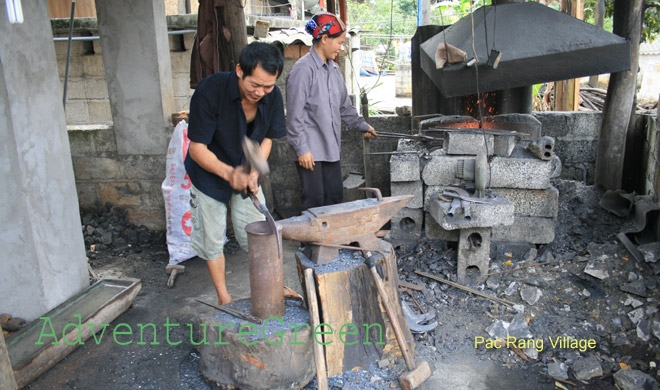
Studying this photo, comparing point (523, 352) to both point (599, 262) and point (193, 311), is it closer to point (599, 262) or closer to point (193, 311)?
point (599, 262)

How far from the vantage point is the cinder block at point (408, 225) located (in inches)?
176

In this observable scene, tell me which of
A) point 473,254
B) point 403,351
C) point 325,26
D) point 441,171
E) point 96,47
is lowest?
point 403,351

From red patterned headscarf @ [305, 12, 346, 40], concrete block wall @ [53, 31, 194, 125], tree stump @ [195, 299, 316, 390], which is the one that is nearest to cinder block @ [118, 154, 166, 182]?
red patterned headscarf @ [305, 12, 346, 40]

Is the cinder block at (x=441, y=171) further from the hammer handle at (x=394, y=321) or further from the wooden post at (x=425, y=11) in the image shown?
the wooden post at (x=425, y=11)

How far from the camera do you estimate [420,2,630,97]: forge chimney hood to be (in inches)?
157

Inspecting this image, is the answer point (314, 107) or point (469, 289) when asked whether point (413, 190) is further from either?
point (314, 107)

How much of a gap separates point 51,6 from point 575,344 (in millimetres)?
8799

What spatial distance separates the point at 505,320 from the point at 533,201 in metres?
1.16

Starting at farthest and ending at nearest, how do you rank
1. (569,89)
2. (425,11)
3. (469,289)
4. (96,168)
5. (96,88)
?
(425,11), (569,89), (96,88), (96,168), (469,289)

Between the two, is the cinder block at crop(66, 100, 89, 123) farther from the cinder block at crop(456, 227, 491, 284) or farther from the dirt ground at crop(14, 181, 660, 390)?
the cinder block at crop(456, 227, 491, 284)

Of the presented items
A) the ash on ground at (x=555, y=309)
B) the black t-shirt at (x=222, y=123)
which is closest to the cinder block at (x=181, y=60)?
the ash on ground at (x=555, y=309)

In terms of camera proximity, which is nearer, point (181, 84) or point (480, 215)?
point (480, 215)

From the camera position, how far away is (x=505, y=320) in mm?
3512

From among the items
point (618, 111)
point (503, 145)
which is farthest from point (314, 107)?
point (618, 111)
